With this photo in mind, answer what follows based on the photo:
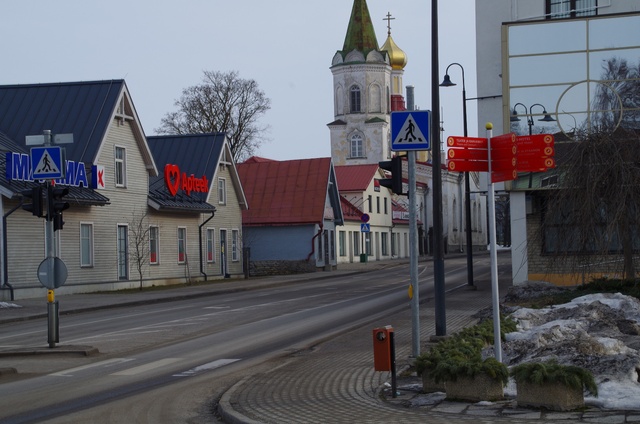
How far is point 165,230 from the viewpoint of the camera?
47062mm

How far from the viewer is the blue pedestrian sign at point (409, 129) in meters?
13.9

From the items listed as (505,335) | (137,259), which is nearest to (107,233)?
(137,259)

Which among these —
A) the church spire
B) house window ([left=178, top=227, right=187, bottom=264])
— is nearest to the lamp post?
house window ([left=178, top=227, right=187, bottom=264])

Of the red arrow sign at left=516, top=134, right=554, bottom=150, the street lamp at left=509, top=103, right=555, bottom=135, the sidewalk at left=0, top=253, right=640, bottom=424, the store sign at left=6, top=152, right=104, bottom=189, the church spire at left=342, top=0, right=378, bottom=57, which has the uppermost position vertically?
the church spire at left=342, top=0, right=378, bottom=57

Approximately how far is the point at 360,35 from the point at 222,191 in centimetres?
5064

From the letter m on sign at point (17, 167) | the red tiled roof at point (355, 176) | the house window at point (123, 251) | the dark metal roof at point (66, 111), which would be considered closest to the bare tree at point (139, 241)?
the house window at point (123, 251)

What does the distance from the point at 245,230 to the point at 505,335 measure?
49.2m

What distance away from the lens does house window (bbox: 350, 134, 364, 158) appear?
104 meters

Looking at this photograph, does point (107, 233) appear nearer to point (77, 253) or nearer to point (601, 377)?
point (77, 253)

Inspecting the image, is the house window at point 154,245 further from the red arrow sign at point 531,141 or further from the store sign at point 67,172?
the red arrow sign at point 531,141

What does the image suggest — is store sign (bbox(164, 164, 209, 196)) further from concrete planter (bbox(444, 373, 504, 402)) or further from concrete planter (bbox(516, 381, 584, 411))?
concrete planter (bbox(516, 381, 584, 411))

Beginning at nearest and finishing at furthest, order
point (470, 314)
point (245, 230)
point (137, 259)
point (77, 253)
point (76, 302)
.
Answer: point (470, 314), point (76, 302), point (77, 253), point (137, 259), point (245, 230)

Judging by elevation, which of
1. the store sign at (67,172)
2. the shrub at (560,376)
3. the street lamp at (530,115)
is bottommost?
the shrub at (560,376)

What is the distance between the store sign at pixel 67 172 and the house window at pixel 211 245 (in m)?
12.6
